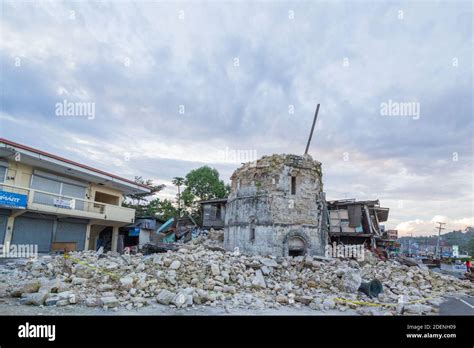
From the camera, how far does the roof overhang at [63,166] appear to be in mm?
14469

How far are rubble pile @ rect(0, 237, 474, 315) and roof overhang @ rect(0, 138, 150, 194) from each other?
5.71 metres

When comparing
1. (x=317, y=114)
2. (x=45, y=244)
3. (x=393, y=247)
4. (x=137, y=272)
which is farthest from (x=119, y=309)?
(x=393, y=247)

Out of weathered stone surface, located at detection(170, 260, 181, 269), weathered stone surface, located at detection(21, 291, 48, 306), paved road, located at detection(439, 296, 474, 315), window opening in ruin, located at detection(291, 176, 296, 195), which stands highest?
window opening in ruin, located at detection(291, 176, 296, 195)

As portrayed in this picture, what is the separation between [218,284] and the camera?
38.3ft

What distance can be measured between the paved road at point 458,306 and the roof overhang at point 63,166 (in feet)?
66.0

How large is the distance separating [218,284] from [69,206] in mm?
11968

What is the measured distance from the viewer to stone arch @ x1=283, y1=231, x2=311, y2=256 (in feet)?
58.7

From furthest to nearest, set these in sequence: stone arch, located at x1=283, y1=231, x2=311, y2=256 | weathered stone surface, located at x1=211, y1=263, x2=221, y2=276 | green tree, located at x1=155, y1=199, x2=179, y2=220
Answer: green tree, located at x1=155, y1=199, x2=179, y2=220 → stone arch, located at x1=283, y1=231, x2=311, y2=256 → weathered stone surface, located at x1=211, y1=263, x2=221, y2=276

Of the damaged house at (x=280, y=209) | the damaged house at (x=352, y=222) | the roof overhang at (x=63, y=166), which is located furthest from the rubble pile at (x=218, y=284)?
the damaged house at (x=352, y=222)

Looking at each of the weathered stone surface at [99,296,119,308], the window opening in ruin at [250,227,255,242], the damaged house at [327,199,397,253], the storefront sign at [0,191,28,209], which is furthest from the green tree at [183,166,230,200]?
the weathered stone surface at [99,296,119,308]

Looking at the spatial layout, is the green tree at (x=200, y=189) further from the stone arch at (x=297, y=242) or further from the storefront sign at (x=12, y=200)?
the storefront sign at (x=12, y=200)

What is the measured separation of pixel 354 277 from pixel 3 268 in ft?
50.5

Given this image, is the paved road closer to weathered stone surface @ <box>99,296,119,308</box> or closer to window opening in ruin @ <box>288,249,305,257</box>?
window opening in ruin @ <box>288,249,305,257</box>

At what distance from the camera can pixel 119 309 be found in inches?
326
